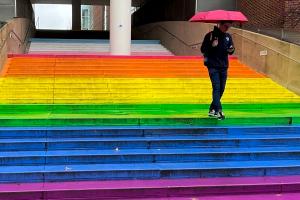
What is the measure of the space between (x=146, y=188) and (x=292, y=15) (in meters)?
10.6

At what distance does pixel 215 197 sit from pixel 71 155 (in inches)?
78.8

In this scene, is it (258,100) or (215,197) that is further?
(258,100)

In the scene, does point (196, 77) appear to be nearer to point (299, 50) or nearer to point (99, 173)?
point (299, 50)

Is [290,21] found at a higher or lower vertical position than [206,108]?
higher

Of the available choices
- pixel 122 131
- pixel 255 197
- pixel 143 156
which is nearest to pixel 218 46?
pixel 122 131

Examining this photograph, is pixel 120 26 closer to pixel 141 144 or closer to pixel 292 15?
pixel 292 15

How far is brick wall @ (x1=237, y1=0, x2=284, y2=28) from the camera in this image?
1495 cm

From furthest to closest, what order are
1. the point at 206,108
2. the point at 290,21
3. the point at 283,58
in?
the point at 290,21 → the point at 283,58 → the point at 206,108

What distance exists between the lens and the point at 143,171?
19.9 feet

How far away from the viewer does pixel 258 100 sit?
10.2 m

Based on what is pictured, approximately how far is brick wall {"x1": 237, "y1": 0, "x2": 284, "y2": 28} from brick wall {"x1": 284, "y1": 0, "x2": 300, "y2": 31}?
0.17 metres

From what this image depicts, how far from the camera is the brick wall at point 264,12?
14.9 m

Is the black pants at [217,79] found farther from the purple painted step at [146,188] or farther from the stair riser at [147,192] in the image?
the stair riser at [147,192]

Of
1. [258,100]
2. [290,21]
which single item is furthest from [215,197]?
[290,21]
